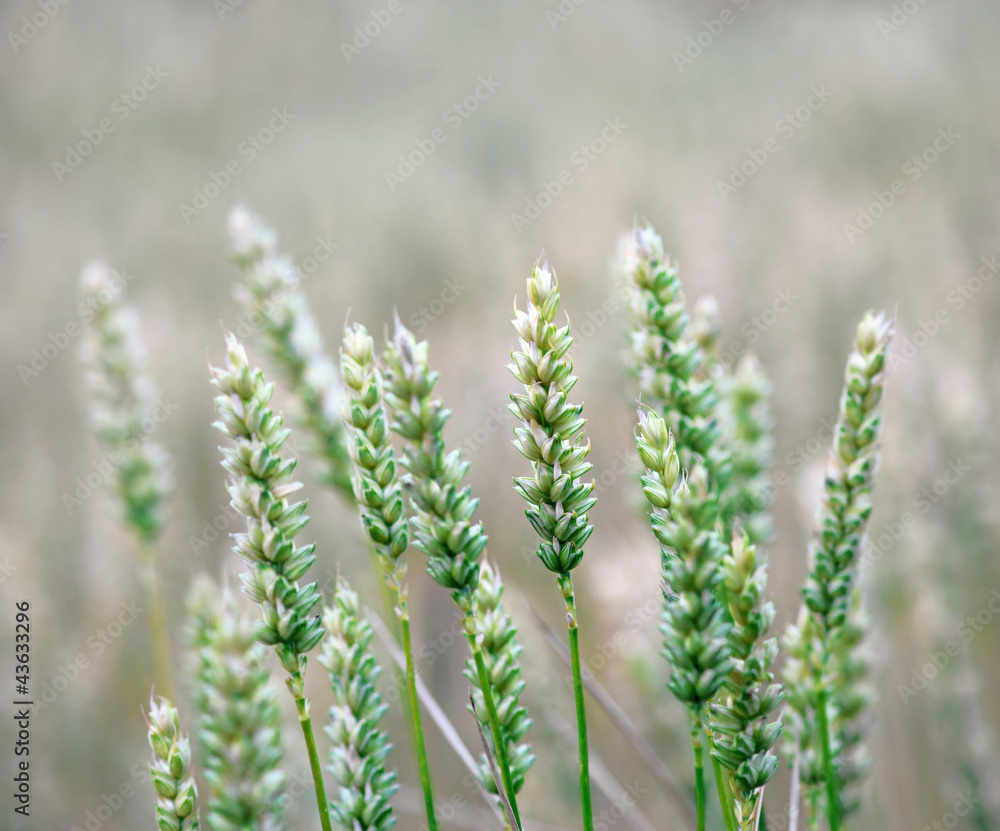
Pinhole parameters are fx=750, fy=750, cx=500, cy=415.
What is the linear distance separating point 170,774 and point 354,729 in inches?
7.9

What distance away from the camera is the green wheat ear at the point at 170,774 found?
0.82m

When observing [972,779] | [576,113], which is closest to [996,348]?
[972,779]

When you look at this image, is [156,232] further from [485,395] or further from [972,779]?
[972,779]

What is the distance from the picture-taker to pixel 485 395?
3398 millimetres

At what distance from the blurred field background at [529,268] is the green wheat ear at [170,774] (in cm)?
85

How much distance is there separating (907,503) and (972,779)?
85cm

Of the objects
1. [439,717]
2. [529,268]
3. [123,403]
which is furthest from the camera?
[529,268]

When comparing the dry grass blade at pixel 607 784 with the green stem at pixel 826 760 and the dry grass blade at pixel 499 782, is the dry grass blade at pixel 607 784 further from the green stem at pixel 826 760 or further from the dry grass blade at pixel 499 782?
the dry grass blade at pixel 499 782

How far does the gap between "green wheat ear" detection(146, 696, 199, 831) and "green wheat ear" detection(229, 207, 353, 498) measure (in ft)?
2.25

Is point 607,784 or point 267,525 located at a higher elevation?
point 267,525

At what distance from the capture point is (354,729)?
0.88 metres

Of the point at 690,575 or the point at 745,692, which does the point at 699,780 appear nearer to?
the point at 745,692

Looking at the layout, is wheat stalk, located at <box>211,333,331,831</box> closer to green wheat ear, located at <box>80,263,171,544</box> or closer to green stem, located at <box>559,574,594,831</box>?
green stem, located at <box>559,574,594,831</box>

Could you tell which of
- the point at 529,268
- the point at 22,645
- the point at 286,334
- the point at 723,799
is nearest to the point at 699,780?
the point at 723,799
